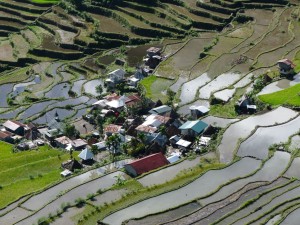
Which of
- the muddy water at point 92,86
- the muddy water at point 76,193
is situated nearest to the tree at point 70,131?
the muddy water at point 92,86

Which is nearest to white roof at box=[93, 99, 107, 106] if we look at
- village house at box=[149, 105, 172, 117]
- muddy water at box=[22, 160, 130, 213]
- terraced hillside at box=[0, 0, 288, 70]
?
village house at box=[149, 105, 172, 117]

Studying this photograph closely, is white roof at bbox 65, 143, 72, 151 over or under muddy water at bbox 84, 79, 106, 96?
over

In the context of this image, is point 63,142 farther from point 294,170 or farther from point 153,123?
point 294,170

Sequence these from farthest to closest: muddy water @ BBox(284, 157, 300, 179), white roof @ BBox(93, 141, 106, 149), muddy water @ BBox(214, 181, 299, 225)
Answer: white roof @ BBox(93, 141, 106, 149), muddy water @ BBox(284, 157, 300, 179), muddy water @ BBox(214, 181, 299, 225)

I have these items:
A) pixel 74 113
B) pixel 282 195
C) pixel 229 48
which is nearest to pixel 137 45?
pixel 229 48

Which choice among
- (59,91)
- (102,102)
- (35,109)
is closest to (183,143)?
(102,102)

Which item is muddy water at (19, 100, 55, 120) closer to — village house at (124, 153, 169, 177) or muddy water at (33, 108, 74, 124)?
muddy water at (33, 108, 74, 124)
